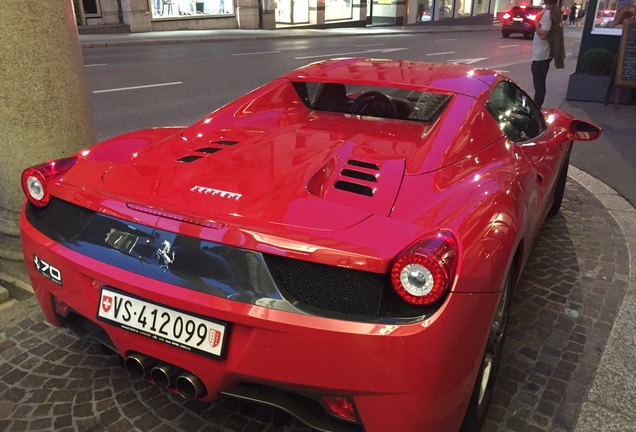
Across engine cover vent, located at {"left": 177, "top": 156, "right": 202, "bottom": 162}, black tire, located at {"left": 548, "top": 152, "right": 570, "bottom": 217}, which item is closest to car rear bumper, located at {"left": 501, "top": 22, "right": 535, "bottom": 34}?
black tire, located at {"left": 548, "top": 152, "right": 570, "bottom": 217}

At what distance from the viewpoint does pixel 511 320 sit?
3086mm

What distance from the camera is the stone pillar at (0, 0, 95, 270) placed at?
3115 mm

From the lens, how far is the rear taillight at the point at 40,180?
225 cm

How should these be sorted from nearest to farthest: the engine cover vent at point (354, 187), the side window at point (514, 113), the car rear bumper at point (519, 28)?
1. the engine cover vent at point (354, 187)
2. the side window at point (514, 113)
3. the car rear bumper at point (519, 28)

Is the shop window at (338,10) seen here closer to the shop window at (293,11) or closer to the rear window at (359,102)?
the shop window at (293,11)

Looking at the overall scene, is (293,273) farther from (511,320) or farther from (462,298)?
(511,320)

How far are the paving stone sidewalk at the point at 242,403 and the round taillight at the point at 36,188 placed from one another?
0.84 meters

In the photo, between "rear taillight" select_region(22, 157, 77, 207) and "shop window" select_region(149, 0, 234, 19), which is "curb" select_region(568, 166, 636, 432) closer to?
"rear taillight" select_region(22, 157, 77, 207)

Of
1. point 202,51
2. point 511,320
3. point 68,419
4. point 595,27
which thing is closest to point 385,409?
point 68,419

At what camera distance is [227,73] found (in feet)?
40.4

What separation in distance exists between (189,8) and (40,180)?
2341 cm

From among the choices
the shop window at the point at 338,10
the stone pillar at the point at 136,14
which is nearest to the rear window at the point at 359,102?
the stone pillar at the point at 136,14

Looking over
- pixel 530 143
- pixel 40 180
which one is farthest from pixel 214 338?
pixel 530 143

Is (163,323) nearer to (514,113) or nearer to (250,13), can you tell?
(514,113)
